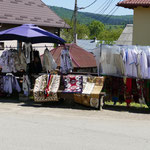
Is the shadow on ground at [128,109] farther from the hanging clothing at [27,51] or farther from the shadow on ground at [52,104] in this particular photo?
the hanging clothing at [27,51]

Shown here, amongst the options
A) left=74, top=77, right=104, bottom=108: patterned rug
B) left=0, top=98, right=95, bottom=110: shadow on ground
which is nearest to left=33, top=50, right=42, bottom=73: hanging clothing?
left=0, top=98, right=95, bottom=110: shadow on ground

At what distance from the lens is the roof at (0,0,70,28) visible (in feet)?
66.0

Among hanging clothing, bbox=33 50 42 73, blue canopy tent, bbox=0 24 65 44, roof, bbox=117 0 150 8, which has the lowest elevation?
hanging clothing, bbox=33 50 42 73

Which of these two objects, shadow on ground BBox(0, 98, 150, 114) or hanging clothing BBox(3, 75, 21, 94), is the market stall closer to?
hanging clothing BBox(3, 75, 21, 94)

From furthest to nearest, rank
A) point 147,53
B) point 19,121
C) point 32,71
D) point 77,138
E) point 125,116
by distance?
point 32,71 < point 147,53 < point 125,116 < point 19,121 < point 77,138

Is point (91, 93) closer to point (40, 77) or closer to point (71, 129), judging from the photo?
point (40, 77)

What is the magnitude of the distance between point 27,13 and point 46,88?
11240 mm

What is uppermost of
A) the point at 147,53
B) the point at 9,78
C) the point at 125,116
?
the point at 147,53

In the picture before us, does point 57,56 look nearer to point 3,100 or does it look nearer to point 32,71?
point 32,71

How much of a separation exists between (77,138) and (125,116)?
3525mm

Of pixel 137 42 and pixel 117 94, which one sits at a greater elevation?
pixel 137 42

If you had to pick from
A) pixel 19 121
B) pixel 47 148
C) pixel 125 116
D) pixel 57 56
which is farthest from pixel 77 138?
pixel 57 56

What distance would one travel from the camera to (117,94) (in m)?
11.6

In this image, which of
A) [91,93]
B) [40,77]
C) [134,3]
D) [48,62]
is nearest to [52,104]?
[40,77]
